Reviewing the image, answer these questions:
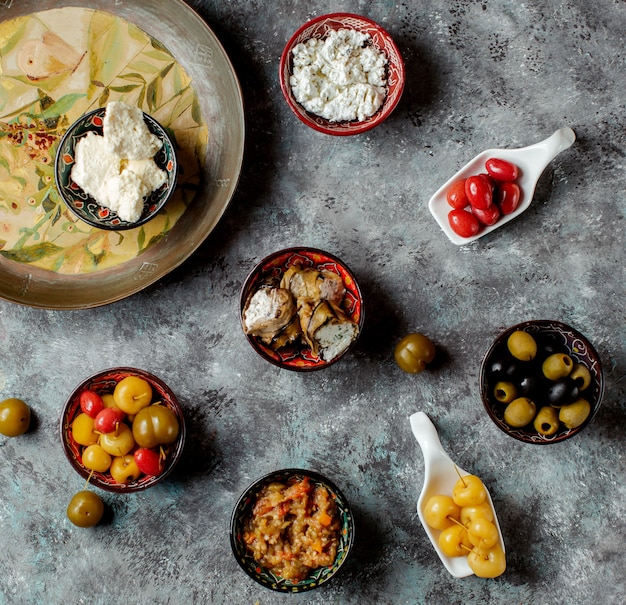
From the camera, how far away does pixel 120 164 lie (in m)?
→ 2.09

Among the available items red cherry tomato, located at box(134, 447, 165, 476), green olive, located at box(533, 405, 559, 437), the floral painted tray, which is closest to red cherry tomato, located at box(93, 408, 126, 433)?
red cherry tomato, located at box(134, 447, 165, 476)

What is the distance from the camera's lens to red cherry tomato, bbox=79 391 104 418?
2127mm

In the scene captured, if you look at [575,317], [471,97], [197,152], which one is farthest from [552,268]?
[197,152]

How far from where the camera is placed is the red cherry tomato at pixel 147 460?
81.9 inches

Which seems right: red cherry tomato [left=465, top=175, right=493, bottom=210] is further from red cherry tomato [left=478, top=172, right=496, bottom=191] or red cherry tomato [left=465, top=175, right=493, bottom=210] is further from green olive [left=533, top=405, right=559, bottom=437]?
green olive [left=533, top=405, right=559, bottom=437]

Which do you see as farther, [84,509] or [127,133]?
[84,509]

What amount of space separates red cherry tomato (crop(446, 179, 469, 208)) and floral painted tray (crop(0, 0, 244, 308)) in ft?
2.54

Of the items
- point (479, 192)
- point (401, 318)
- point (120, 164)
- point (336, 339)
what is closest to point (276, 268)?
point (336, 339)

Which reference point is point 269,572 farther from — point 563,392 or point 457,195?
point 457,195

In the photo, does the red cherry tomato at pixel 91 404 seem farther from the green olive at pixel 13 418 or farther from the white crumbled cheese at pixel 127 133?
the white crumbled cheese at pixel 127 133

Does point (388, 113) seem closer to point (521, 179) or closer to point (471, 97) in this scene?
point (471, 97)

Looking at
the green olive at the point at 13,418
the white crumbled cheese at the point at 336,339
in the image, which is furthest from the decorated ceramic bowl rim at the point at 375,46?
the green olive at the point at 13,418

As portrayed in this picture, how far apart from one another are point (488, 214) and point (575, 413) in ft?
2.44

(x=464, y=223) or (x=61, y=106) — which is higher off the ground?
(x=61, y=106)
